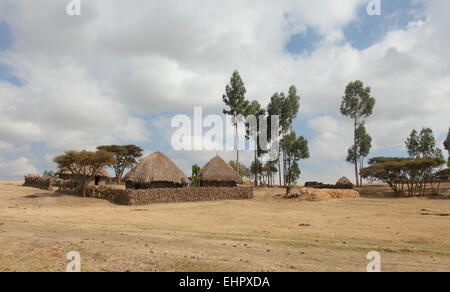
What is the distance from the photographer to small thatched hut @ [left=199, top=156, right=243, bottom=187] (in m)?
32.5

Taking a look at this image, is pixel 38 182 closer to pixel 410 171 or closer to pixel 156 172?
pixel 156 172

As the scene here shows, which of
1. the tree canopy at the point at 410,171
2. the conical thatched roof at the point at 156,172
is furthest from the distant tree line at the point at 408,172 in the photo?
the conical thatched roof at the point at 156,172

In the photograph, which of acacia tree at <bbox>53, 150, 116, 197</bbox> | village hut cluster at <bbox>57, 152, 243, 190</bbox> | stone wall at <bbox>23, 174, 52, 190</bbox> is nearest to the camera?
acacia tree at <bbox>53, 150, 116, 197</bbox>

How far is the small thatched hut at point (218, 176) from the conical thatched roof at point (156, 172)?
2.09 meters

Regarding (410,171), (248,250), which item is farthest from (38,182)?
(410,171)

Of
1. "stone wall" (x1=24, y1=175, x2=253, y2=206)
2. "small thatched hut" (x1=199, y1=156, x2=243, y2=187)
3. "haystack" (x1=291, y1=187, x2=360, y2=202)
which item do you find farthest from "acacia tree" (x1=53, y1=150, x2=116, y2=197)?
"haystack" (x1=291, y1=187, x2=360, y2=202)

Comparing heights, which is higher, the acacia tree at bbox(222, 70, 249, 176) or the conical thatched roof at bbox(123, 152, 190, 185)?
the acacia tree at bbox(222, 70, 249, 176)

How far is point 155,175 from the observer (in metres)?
29.1

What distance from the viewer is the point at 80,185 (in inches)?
1088

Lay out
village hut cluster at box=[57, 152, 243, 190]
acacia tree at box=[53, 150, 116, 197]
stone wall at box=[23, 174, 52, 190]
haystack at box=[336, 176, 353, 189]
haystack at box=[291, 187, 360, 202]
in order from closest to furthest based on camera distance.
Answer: haystack at box=[291, 187, 360, 202] < acacia tree at box=[53, 150, 116, 197] < village hut cluster at box=[57, 152, 243, 190] < stone wall at box=[23, 174, 52, 190] < haystack at box=[336, 176, 353, 189]

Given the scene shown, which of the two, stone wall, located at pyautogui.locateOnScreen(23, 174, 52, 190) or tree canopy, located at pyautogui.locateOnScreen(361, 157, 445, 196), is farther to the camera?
stone wall, located at pyautogui.locateOnScreen(23, 174, 52, 190)

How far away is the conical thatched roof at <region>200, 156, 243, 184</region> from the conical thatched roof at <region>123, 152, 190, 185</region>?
Answer: 227cm

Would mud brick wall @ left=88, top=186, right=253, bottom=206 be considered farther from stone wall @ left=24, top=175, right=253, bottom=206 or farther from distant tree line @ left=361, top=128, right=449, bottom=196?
distant tree line @ left=361, top=128, right=449, bottom=196

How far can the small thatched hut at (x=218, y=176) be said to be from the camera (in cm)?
3253
